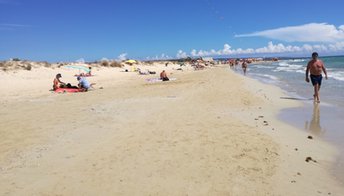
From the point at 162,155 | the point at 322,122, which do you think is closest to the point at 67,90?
the point at 322,122

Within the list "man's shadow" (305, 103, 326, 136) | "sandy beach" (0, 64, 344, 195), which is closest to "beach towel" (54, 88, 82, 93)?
"sandy beach" (0, 64, 344, 195)

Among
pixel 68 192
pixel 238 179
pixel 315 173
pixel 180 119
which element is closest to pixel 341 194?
pixel 315 173

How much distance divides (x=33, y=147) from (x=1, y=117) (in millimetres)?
4225

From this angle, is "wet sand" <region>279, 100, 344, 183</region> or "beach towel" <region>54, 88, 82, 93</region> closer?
"wet sand" <region>279, 100, 344, 183</region>

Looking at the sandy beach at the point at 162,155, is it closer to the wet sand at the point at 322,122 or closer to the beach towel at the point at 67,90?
the wet sand at the point at 322,122

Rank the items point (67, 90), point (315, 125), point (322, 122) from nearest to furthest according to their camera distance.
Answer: point (315, 125), point (322, 122), point (67, 90)

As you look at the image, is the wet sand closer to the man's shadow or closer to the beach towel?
the man's shadow

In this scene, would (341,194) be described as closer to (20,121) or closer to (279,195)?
(279,195)

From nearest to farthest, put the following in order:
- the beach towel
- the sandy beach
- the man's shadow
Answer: the sandy beach, the man's shadow, the beach towel

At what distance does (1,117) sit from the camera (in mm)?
10195

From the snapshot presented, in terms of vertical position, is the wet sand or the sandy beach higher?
the sandy beach

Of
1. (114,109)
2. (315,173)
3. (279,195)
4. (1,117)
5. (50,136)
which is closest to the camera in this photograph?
(279,195)

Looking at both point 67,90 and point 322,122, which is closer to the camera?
point 322,122

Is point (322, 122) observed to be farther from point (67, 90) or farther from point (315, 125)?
point (67, 90)
